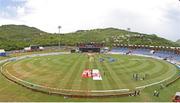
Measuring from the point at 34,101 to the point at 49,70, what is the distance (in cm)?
2788

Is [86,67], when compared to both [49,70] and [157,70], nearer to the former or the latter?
[49,70]

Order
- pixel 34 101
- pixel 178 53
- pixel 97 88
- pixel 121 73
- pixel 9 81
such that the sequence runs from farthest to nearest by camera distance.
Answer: pixel 178 53 < pixel 121 73 < pixel 9 81 < pixel 97 88 < pixel 34 101

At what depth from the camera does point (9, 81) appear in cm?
6906

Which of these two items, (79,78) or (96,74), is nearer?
(79,78)

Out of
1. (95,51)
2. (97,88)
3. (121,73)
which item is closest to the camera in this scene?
(97,88)

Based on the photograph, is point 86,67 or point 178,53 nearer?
point 86,67

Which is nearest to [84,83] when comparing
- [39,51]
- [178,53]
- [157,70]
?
[157,70]

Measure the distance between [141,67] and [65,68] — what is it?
65.4 ft

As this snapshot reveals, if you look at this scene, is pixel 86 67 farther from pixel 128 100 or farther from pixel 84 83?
pixel 128 100

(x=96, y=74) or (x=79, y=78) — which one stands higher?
(x=96, y=74)

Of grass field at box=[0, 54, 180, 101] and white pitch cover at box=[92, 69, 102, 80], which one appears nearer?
grass field at box=[0, 54, 180, 101]

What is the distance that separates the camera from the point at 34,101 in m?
52.0

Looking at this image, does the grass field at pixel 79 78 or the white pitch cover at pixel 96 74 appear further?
the white pitch cover at pixel 96 74

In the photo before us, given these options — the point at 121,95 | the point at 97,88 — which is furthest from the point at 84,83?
the point at 121,95
